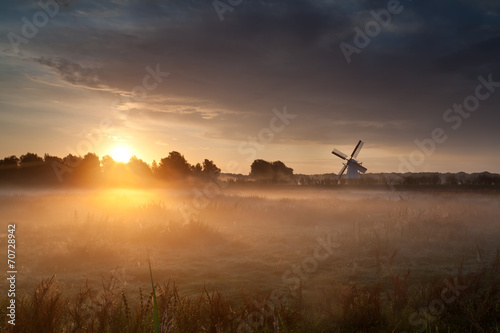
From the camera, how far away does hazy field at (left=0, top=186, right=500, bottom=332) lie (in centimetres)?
593

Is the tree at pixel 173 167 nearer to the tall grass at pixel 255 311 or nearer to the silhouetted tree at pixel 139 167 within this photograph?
the silhouetted tree at pixel 139 167

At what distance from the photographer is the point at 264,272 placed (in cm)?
1016

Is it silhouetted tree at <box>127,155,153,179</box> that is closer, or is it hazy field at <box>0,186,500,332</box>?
hazy field at <box>0,186,500,332</box>

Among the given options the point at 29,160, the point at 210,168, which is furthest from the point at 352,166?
the point at 29,160

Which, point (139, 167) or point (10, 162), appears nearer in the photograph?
point (10, 162)

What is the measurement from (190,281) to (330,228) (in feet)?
32.7

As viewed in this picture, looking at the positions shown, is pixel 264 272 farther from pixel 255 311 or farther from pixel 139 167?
pixel 139 167

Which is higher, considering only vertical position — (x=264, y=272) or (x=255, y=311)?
(x=255, y=311)

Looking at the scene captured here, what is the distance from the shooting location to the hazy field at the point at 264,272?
234 inches

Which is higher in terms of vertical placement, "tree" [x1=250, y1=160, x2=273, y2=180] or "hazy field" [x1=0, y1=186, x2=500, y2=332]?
"tree" [x1=250, y1=160, x2=273, y2=180]

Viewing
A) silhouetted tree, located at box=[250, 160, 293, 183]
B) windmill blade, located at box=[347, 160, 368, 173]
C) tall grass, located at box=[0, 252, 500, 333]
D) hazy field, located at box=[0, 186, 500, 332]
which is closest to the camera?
tall grass, located at box=[0, 252, 500, 333]

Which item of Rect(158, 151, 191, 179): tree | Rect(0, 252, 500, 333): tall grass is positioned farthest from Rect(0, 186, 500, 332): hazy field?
Rect(158, 151, 191, 179): tree

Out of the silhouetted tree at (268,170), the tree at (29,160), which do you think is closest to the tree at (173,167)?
the tree at (29,160)

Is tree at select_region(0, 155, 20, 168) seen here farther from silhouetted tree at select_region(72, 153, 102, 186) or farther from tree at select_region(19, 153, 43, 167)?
silhouetted tree at select_region(72, 153, 102, 186)
